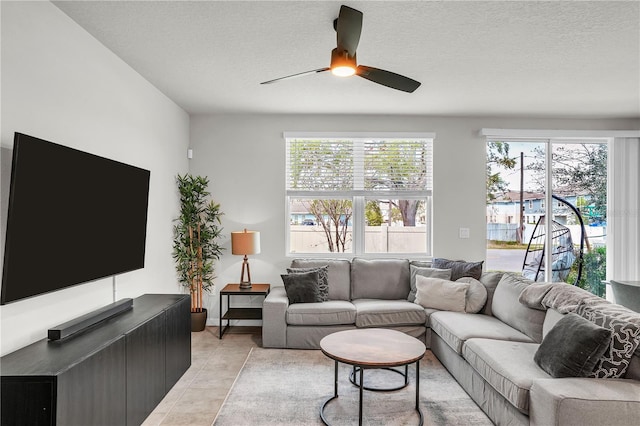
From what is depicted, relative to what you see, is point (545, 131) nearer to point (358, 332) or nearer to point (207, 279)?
point (358, 332)

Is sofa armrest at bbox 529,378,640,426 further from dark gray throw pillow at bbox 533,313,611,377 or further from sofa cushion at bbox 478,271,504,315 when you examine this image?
sofa cushion at bbox 478,271,504,315

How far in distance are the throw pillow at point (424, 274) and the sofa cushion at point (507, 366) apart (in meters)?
1.26

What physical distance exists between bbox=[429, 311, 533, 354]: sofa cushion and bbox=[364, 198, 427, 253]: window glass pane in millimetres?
1301

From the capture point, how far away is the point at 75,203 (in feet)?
7.71

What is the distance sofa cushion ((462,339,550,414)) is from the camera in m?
2.30

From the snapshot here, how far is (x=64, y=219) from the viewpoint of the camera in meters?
2.25

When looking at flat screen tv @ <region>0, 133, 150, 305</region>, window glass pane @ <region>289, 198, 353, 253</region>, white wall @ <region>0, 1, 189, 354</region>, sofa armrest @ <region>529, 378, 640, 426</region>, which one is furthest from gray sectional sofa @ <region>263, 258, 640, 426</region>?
flat screen tv @ <region>0, 133, 150, 305</region>

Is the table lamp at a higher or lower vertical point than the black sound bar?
higher

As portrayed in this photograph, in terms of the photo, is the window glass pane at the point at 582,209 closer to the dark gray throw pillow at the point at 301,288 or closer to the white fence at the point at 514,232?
the white fence at the point at 514,232

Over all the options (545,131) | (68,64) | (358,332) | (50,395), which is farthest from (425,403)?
(545,131)

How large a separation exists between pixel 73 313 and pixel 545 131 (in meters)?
5.29

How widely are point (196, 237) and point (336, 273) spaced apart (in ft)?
5.64

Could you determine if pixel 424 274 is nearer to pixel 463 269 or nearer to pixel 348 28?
pixel 463 269

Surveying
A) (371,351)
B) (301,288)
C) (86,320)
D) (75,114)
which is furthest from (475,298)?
(75,114)
